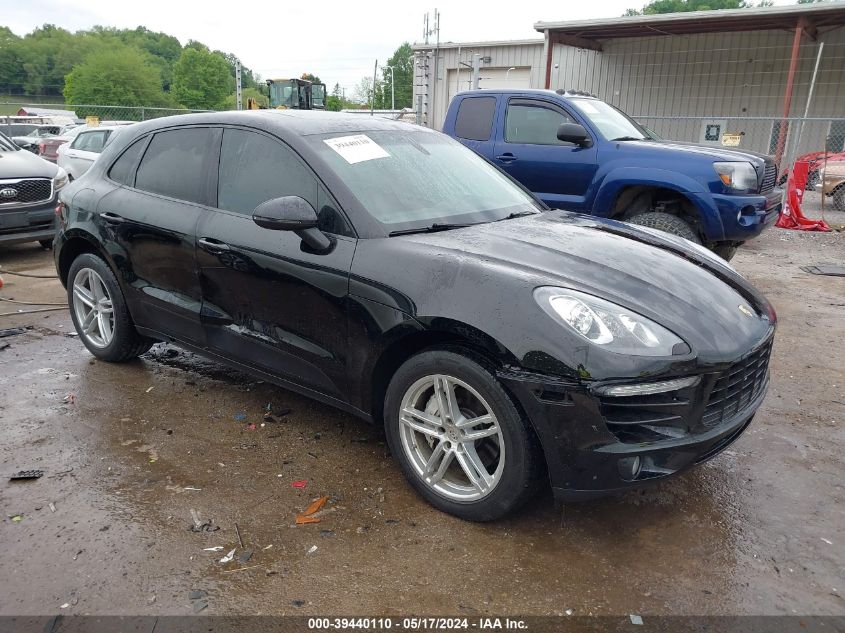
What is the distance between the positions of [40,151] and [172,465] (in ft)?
65.5

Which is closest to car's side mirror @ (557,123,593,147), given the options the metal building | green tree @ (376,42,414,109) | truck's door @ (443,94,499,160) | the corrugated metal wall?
truck's door @ (443,94,499,160)

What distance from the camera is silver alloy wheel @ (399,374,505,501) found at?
2.76 metres

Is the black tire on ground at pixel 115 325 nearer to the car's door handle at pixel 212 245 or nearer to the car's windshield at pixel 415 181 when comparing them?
the car's door handle at pixel 212 245

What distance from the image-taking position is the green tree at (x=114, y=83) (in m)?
64.8

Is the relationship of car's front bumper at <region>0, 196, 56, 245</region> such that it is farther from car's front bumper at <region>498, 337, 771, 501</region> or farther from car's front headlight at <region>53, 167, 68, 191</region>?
car's front bumper at <region>498, 337, 771, 501</region>

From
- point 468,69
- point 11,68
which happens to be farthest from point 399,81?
point 468,69

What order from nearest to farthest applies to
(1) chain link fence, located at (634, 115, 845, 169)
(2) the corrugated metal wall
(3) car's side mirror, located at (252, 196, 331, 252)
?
1. (3) car's side mirror, located at (252, 196, 331, 252)
2. (1) chain link fence, located at (634, 115, 845, 169)
3. (2) the corrugated metal wall

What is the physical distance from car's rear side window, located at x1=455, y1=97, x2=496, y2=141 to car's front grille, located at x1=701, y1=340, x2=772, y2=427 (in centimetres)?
561

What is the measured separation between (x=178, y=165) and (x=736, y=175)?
5.32m

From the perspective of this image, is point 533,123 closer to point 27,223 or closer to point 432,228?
point 432,228

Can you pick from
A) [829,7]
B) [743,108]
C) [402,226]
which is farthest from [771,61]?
[402,226]

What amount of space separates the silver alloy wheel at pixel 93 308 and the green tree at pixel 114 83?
215 feet

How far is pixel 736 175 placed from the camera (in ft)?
21.7

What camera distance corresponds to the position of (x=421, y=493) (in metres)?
3.03
